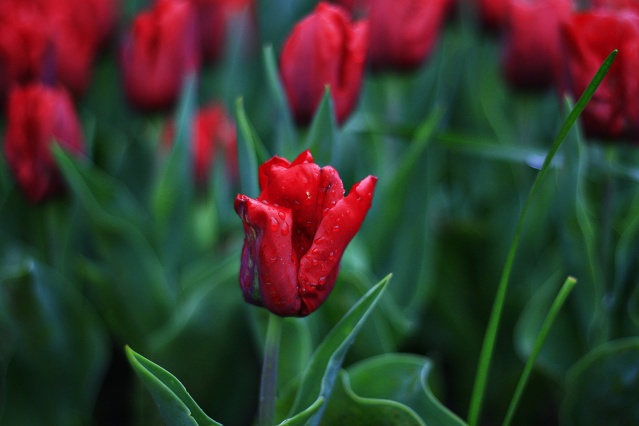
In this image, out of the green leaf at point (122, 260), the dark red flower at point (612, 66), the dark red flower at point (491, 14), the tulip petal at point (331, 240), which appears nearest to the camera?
the tulip petal at point (331, 240)

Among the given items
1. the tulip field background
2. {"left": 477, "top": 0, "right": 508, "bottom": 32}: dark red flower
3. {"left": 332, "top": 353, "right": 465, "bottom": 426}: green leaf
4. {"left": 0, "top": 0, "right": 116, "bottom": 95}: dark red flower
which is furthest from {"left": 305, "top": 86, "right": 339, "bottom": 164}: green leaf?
{"left": 477, "top": 0, "right": 508, "bottom": 32}: dark red flower

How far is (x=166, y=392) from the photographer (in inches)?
17.5

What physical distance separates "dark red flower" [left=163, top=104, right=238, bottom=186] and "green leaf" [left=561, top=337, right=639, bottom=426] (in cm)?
49

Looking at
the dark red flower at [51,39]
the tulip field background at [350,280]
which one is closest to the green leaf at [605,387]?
the tulip field background at [350,280]

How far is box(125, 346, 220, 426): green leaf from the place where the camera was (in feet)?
1.44

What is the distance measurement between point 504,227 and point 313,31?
39cm

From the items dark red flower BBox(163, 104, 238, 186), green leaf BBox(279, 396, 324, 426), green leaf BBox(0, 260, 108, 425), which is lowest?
green leaf BBox(0, 260, 108, 425)

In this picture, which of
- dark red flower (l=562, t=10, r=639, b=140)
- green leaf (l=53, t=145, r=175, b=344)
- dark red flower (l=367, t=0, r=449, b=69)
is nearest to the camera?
dark red flower (l=562, t=10, r=639, b=140)

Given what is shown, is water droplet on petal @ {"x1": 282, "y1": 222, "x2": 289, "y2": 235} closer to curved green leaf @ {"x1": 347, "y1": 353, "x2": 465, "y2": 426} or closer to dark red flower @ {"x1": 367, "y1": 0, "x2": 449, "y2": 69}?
curved green leaf @ {"x1": 347, "y1": 353, "x2": 465, "y2": 426}

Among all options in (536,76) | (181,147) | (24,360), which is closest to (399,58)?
(536,76)

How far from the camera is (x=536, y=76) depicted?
36.4 inches

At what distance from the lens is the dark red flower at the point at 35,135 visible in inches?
30.7

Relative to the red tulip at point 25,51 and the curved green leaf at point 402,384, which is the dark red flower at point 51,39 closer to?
the red tulip at point 25,51

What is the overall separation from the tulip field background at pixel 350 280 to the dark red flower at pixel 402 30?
0.03 metres
